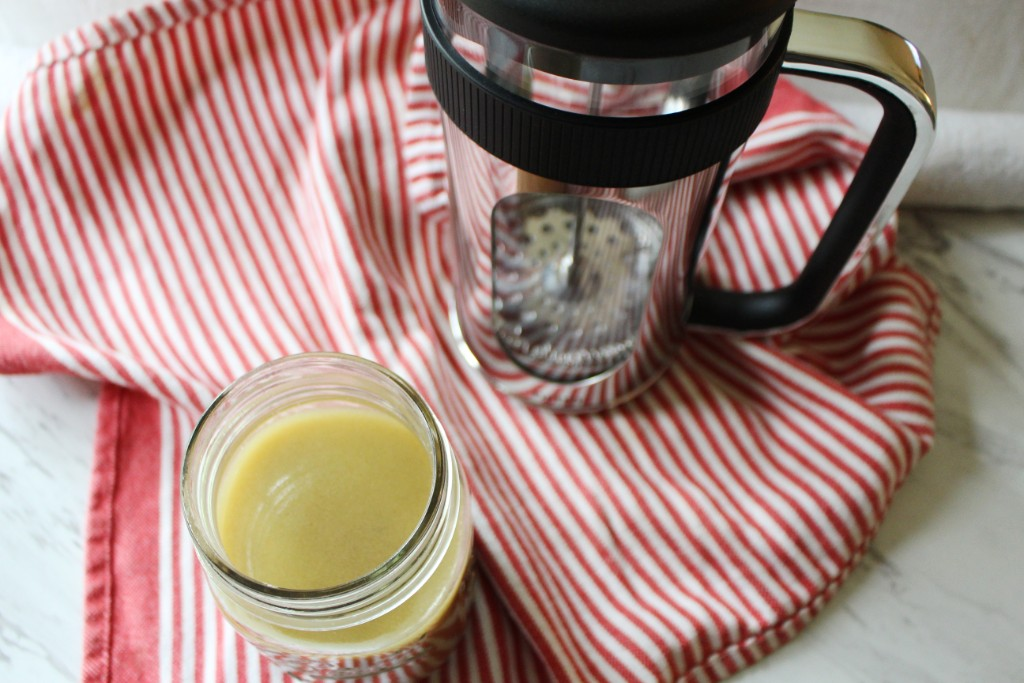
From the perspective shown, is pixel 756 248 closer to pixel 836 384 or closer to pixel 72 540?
pixel 836 384

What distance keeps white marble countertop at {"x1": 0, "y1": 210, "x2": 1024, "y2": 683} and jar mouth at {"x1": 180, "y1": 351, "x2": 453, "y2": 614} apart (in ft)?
0.43

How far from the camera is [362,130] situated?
0.49 meters

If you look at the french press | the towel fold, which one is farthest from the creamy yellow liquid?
the towel fold

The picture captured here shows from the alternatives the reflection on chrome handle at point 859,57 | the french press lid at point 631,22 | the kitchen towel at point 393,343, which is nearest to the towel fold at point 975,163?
the kitchen towel at point 393,343

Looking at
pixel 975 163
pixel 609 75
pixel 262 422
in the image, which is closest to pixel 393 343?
pixel 262 422

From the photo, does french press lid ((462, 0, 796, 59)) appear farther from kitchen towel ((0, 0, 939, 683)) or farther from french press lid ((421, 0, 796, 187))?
kitchen towel ((0, 0, 939, 683))

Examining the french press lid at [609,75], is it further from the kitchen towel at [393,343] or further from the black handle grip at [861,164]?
the kitchen towel at [393,343]

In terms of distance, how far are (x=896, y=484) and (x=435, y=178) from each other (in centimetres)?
27

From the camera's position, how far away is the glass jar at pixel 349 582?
0.30 meters

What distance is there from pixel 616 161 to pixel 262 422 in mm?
168

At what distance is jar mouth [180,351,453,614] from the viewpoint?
0.29 m

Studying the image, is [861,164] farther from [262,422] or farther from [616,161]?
[262,422]

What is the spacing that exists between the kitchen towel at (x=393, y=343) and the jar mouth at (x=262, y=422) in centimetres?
9

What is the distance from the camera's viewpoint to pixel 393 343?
452 mm
